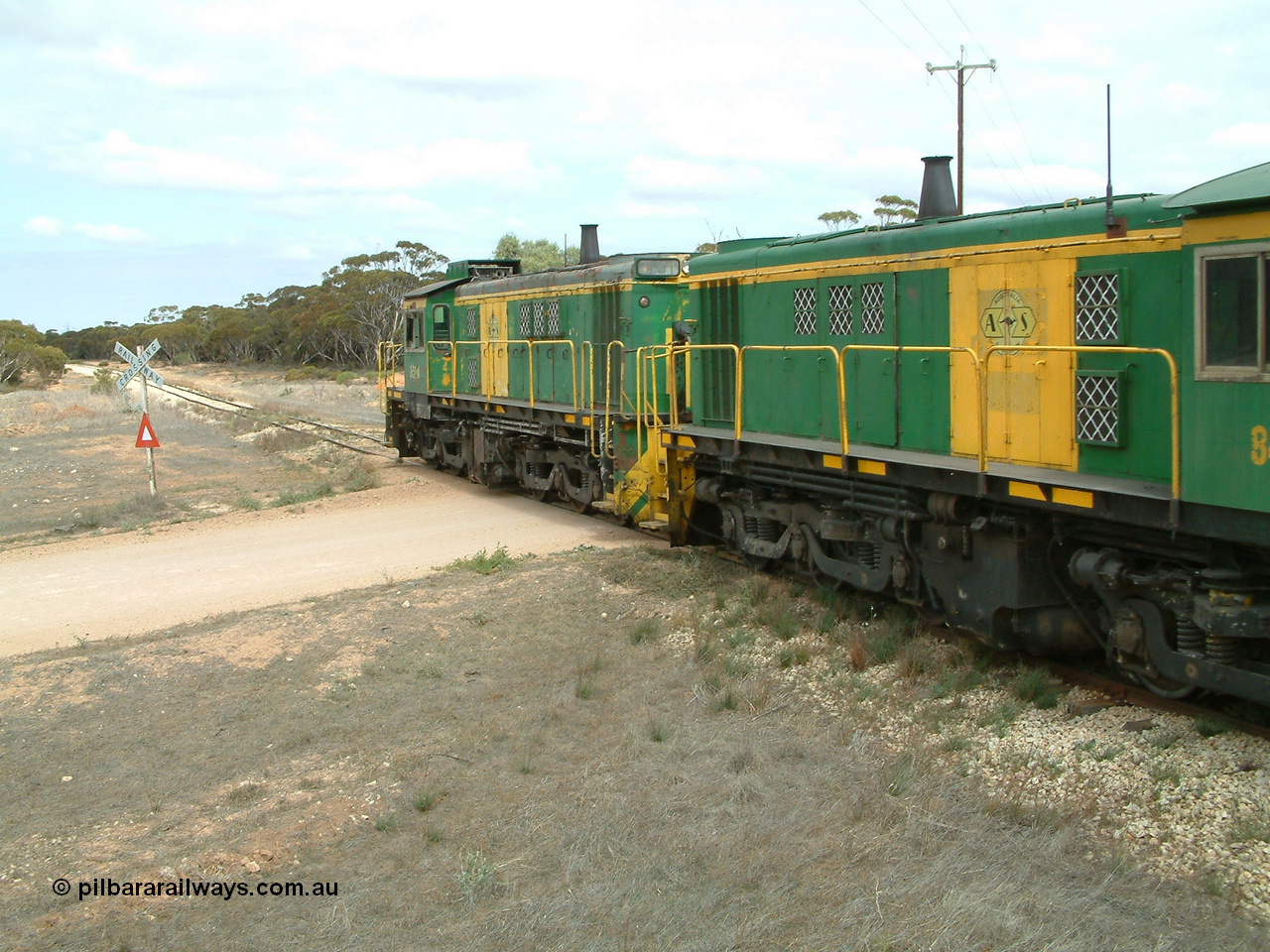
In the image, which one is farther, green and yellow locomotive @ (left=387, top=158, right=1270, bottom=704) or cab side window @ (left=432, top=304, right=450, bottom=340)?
cab side window @ (left=432, top=304, right=450, bottom=340)

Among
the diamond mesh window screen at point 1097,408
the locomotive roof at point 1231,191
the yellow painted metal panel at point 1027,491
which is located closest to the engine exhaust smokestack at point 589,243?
the diamond mesh window screen at point 1097,408

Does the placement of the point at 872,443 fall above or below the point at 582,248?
below

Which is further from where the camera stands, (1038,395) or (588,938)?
(1038,395)

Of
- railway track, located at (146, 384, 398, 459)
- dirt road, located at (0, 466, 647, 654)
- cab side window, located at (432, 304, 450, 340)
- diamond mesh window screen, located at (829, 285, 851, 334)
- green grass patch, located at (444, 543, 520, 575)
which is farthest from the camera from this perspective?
railway track, located at (146, 384, 398, 459)

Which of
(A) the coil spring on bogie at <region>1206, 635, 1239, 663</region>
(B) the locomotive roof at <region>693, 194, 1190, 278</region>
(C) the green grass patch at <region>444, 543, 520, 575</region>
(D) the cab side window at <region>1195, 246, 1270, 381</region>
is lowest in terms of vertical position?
(C) the green grass patch at <region>444, 543, 520, 575</region>

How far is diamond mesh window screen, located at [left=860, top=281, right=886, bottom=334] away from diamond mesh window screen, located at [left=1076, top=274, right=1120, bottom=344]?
2092 mm

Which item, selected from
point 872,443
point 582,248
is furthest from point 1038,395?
point 582,248

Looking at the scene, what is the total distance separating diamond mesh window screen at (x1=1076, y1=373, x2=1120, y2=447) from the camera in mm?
6840

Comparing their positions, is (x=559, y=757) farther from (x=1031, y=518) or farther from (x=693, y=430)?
(x=693, y=430)

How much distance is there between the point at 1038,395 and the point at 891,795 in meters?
3.19

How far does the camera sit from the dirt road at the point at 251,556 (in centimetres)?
1135

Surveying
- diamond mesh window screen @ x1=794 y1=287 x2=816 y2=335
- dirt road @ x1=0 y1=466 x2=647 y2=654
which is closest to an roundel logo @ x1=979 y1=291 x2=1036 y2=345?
diamond mesh window screen @ x1=794 y1=287 x2=816 y2=335

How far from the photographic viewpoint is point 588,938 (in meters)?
4.56

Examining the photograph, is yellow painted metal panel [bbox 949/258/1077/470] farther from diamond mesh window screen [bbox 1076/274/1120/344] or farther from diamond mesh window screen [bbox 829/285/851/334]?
diamond mesh window screen [bbox 829/285/851/334]
